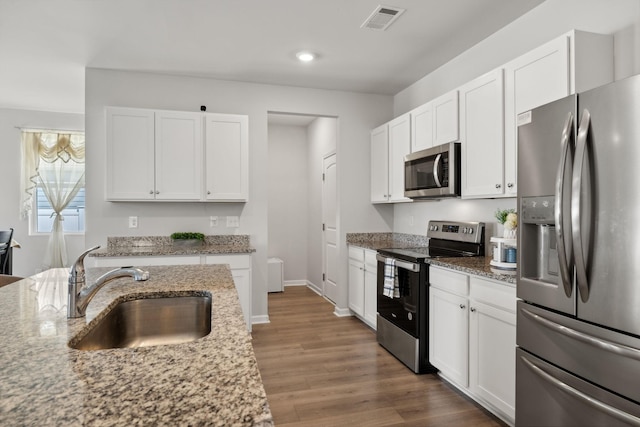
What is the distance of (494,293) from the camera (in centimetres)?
223

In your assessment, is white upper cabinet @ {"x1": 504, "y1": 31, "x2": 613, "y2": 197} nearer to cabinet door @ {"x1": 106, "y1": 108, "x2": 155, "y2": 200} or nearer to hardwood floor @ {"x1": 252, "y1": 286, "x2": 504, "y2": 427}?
hardwood floor @ {"x1": 252, "y1": 286, "x2": 504, "y2": 427}

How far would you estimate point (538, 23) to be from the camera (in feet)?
8.87

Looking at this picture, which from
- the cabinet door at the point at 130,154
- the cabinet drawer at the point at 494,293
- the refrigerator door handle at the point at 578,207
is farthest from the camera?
the cabinet door at the point at 130,154

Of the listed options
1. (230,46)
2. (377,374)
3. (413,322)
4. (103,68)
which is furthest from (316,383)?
(103,68)

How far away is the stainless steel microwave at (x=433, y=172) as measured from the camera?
3.04 meters

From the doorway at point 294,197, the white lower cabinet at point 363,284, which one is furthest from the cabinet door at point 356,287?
the doorway at point 294,197

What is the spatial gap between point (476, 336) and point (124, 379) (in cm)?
214

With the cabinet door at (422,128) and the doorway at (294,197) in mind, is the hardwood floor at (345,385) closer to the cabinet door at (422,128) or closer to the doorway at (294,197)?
the cabinet door at (422,128)

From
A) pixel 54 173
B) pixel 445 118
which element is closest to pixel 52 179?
pixel 54 173

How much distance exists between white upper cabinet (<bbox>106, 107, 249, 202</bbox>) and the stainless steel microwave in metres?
1.66

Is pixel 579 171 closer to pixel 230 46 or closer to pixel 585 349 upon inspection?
pixel 585 349

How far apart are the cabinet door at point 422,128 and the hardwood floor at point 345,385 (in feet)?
A: 6.23

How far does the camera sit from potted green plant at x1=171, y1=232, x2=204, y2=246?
154 inches

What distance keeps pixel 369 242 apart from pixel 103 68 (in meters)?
3.37
